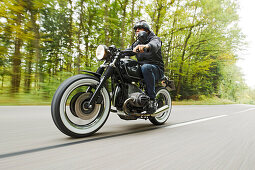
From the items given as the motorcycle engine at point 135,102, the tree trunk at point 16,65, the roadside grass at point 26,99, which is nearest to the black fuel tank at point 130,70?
the motorcycle engine at point 135,102

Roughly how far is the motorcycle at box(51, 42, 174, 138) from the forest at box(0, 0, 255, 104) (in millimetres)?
5702

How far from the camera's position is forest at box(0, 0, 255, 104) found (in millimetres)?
7316

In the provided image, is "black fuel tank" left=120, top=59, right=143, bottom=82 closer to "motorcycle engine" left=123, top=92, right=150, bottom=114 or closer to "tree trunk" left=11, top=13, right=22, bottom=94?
"motorcycle engine" left=123, top=92, right=150, bottom=114

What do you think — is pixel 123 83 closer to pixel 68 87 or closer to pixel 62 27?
pixel 68 87

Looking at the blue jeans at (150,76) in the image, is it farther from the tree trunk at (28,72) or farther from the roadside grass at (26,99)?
the tree trunk at (28,72)

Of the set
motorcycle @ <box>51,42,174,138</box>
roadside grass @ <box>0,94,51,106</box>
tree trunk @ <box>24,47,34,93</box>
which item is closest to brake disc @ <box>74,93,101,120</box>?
motorcycle @ <box>51,42,174,138</box>

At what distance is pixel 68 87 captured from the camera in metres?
2.01

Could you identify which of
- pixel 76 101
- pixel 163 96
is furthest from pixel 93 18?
pixel 76 101

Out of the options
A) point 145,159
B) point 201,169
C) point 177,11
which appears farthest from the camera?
point 177,11

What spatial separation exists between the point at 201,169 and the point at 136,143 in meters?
0.77

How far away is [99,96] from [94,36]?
14492mm

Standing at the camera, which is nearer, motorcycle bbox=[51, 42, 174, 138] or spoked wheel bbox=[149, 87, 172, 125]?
motorcycle bbox=[51, 42, 174, 138]

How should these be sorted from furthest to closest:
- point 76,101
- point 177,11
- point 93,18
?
point 177,11 < point 93,18 < point 76,101

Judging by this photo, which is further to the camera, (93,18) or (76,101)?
(93,18)
